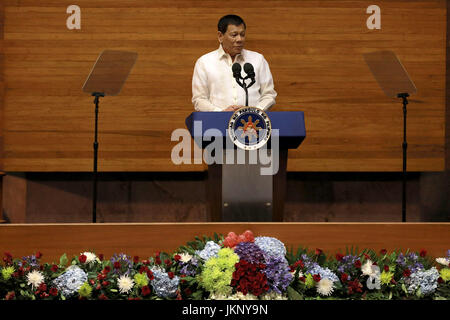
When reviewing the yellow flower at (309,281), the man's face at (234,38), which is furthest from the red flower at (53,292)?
the man's face at (234,38)

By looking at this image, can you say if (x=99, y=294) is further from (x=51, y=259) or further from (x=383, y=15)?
(x=383, y=15)

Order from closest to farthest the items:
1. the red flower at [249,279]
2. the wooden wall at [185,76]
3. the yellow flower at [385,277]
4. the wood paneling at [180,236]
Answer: the red flower at [249,279], the yellow flower at [385,277], the wood paneling at [180,236], the wooden wall at [185,76]

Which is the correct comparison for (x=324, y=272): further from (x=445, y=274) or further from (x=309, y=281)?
(x=445, y=274)

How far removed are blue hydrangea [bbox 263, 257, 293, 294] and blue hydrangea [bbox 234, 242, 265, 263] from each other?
26 mm

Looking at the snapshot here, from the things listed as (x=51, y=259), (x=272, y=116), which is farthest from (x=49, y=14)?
(x=51, y=259)

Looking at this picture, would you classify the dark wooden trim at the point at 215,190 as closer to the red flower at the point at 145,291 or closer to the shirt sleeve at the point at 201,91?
the shirt sleeve at the point at 201,91

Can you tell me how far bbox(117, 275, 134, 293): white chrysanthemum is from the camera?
4.33 feet

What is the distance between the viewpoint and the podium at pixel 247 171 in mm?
1968

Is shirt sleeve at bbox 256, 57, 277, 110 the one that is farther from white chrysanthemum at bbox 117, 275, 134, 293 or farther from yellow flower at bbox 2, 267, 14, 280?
yellow flower at bbox 2, 267, 14, 280

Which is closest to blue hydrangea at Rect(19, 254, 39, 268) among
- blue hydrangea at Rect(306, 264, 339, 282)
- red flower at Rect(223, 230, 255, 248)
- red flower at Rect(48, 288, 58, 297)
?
red flower at Rect(48, 288, 58, 297)

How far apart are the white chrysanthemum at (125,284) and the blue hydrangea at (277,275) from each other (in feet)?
1.12

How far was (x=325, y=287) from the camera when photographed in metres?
1.32

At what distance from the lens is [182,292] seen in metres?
1.35
